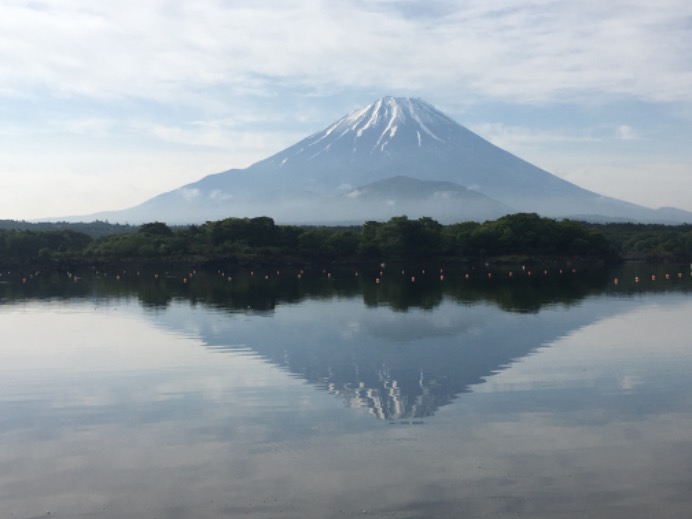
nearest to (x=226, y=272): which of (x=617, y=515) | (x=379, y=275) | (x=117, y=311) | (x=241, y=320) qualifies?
(x=379, y=275)

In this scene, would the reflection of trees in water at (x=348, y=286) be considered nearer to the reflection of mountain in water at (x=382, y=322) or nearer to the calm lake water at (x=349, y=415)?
the reflection of mountain in water at (x=382, y=322)

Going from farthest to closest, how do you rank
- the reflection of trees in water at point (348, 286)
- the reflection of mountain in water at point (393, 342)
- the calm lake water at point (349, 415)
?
the reflection of trees in water at point (348, 286)
the reflection of mountain in water at point (393, 342)
the calm lake water at point (349, 415)

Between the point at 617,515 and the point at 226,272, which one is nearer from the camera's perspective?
the point at 617,515

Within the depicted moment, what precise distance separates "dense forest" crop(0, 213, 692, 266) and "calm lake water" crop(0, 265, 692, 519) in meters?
57.5

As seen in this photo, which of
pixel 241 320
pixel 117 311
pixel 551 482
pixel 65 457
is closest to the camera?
pixel 551 482

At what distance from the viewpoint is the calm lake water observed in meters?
15.1

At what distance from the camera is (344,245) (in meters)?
108

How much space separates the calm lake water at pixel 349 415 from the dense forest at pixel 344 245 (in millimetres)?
57471

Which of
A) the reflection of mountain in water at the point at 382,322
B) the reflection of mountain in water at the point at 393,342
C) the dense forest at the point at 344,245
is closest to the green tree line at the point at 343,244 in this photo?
the dense forest at the point at 344,245

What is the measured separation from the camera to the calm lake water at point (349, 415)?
15.1m

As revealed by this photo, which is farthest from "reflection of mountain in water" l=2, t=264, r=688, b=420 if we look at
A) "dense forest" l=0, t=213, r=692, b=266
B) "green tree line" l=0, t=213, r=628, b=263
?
"green tree line" l=0, t=213, r=628, b=263

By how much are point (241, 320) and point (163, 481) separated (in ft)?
89.0

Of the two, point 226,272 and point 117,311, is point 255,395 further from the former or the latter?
point 226,272

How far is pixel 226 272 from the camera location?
90.1 metres
